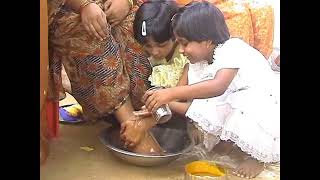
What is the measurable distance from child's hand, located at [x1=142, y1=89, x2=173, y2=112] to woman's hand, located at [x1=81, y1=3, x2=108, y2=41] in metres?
0.20

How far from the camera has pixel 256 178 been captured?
5.21 feet

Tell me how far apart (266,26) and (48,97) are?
0.61m

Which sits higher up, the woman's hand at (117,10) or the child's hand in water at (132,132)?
the woman's hand at (117,10)

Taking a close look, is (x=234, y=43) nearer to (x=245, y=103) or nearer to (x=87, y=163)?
(x=245, y=103)

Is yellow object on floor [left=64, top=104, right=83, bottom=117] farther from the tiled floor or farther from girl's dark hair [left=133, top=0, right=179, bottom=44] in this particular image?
girl's dark hair [left=133, top=0, right=179, bottom=44]

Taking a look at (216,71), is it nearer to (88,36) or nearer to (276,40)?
(276,40)

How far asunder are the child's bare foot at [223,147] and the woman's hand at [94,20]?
1.39 ft

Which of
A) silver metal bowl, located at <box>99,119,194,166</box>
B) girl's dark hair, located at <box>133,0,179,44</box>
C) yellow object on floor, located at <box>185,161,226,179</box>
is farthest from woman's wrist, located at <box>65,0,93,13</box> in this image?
yellow object on floor, located at <box>185,161,226,179</box>

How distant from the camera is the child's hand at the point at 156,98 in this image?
5.14 ft

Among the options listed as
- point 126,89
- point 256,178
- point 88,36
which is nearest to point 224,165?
point 256,178

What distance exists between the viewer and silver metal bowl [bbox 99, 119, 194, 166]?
1.58 meters

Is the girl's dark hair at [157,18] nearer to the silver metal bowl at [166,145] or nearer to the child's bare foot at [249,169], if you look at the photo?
the silver metal bowl at [166,145]

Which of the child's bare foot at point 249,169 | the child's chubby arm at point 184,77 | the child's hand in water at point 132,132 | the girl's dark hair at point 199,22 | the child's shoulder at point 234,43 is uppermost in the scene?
the girl's dark hair at point 199,22

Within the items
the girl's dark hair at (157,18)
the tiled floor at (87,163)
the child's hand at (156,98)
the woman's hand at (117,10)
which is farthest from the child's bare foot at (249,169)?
the woman's hand at (117,10)
